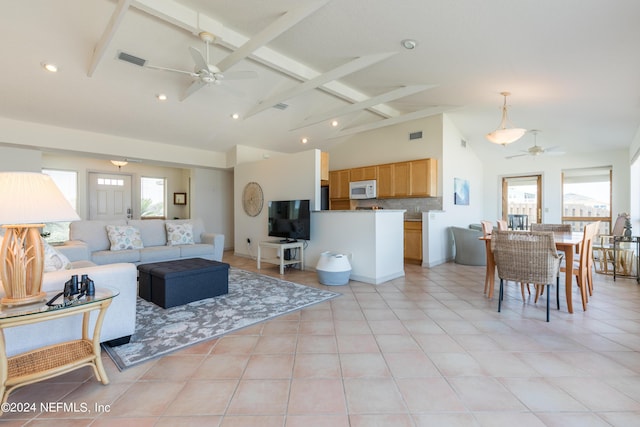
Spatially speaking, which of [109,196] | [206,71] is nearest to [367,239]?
[206,71]

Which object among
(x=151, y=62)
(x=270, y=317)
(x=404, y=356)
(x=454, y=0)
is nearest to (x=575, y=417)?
(x=404, y=356)

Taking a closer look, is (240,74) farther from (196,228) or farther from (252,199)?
(252,199)

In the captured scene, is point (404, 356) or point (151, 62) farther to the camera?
point (151, 62)

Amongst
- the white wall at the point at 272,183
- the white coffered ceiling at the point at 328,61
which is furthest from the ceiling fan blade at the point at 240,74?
the white wall at the point at 272,183

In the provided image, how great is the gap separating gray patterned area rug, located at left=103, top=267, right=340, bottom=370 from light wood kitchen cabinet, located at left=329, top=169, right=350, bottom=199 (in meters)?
3.79

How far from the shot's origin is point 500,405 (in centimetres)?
158

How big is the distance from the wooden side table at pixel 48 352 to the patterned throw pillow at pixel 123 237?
2.81 meters

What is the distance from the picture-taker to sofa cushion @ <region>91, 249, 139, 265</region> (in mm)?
4023

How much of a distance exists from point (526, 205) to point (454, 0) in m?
6.91

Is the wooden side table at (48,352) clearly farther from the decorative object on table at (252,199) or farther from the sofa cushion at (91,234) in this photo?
the decorative object on table at (252,199)

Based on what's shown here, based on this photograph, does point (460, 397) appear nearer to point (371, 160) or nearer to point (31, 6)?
point (31, 6)

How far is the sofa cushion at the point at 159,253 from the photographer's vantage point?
4.36 metres

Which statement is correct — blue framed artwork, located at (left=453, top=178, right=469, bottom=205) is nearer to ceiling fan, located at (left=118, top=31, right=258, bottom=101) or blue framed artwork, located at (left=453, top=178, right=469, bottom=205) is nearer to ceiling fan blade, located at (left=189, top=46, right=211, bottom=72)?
ceiling fan, located at (left=118, top=31, right=258, bottom=101)

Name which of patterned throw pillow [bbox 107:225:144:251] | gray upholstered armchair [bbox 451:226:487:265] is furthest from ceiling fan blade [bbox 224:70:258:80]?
gray upholstered armchair [bbox 451:226:487:265]
